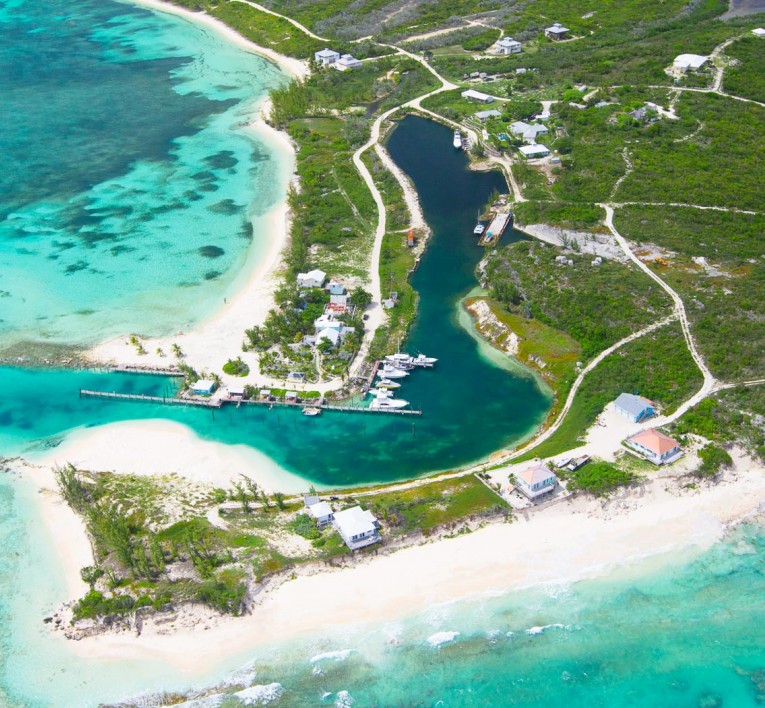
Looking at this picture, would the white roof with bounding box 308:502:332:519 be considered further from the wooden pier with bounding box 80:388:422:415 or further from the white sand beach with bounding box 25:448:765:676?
the wooden pier with bounding box 80:388:422:415

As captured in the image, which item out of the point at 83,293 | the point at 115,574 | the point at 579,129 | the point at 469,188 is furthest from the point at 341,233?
the point at 115,574

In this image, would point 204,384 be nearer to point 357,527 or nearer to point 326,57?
point 357,527

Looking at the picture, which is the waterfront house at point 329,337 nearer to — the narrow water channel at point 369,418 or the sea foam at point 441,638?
the narrow water channel at point 369,418

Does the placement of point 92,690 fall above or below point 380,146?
below

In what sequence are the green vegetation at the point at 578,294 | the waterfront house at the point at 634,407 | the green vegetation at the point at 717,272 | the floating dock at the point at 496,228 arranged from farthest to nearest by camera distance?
the floating dock at the point at 496,228
the green vegetation at the point at 578,294
the green vegetation at the point at 717,272
the waterfront house at the point at 634,407

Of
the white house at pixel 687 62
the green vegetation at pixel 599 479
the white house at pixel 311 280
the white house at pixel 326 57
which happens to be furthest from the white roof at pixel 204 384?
the white house at pixel 687 62

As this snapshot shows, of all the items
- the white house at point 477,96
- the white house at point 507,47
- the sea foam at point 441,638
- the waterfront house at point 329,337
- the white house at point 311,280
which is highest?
the white house at point 507,47

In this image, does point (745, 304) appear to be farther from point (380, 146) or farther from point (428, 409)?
point (380, 146)
